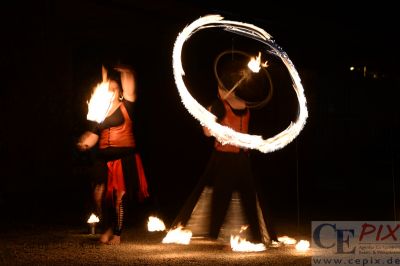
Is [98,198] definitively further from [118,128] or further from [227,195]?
[227,195]

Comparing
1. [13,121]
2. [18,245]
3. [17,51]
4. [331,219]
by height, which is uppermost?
[17,51]

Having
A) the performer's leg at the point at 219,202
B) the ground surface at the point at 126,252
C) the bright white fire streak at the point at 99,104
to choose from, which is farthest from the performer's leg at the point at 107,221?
the performer's leg at the point at 219,202

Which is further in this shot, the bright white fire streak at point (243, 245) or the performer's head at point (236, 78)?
the performer's head at point (236, 78)

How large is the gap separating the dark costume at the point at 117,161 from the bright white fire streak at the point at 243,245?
141cm

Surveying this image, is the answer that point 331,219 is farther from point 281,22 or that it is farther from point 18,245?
point 18,245

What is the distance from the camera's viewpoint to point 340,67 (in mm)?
13094

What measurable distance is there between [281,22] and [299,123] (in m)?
2.66

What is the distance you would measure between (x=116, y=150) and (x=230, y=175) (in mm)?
1366

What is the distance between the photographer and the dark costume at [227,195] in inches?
354

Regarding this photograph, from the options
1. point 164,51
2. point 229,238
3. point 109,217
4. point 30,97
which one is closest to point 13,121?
point 30,97

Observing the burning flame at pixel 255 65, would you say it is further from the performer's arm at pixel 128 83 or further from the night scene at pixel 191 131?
the performer's arm at pixel 128 83

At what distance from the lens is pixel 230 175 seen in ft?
29.8

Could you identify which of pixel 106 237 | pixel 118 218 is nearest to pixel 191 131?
pixel 118 218

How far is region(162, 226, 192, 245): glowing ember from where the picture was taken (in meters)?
9.18
